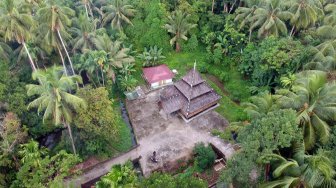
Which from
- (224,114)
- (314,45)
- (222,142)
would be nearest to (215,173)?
(222,142)

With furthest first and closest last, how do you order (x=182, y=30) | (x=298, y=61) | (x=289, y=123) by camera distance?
(x=182, y=30)
(x=298, y=61)
(x=289, y=123)

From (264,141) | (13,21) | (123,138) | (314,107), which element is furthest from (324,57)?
(13,21)

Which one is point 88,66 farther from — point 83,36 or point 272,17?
point 272,17

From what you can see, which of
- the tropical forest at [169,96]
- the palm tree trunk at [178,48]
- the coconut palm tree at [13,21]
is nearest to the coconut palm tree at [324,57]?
the tropical forest at [169,96]

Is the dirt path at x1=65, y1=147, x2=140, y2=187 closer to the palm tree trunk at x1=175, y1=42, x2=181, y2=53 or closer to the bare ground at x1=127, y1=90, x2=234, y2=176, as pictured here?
the bare ground at x1=127, y1=90, x2=234, y2=176

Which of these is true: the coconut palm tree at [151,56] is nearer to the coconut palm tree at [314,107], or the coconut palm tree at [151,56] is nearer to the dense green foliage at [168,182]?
the coconut palm tree at [314,107]

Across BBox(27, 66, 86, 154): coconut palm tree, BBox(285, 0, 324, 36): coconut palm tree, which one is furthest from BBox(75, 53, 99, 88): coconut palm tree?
BBox(285, 0, 324, 36): coconut palm tree

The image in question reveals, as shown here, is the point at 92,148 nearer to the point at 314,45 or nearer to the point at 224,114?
the point at 224,114
